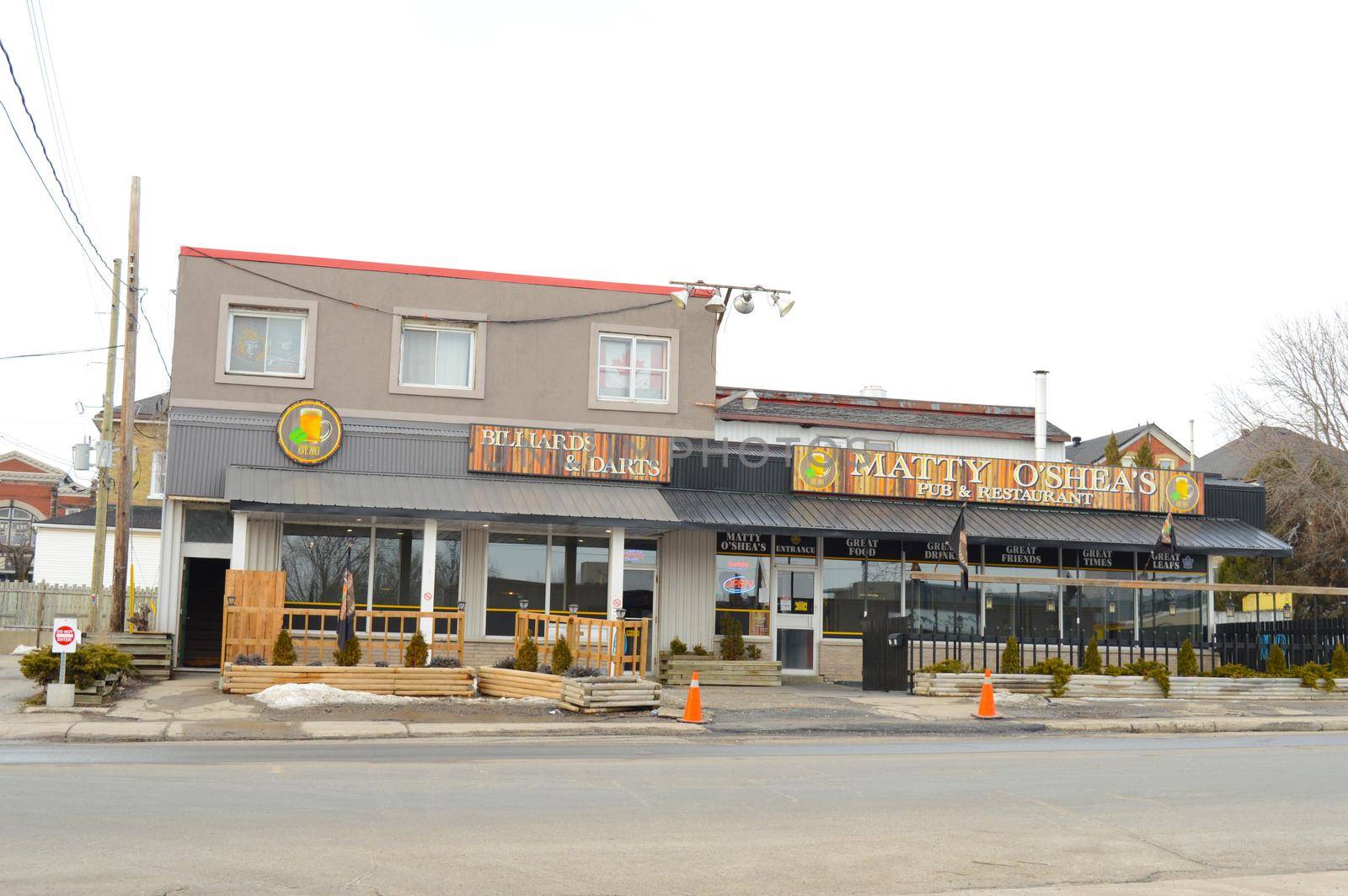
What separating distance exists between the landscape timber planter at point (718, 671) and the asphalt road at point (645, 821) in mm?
9253

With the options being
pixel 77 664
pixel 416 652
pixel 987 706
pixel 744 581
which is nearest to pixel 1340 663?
pixel 987 706

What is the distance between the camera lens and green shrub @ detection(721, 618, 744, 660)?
2511 cm

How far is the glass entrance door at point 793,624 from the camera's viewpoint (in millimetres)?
26250

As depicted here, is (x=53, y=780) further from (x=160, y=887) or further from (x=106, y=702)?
(x=106, y=702)

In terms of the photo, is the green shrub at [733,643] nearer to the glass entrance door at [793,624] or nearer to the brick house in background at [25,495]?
the glass entrance door at [793,624]

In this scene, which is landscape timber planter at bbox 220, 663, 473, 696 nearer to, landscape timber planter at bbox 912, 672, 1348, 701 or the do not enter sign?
the do not enter sign

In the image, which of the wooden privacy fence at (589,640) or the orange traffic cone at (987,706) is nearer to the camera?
the orange traffic cone at (987,706)

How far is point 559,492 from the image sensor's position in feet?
80.0

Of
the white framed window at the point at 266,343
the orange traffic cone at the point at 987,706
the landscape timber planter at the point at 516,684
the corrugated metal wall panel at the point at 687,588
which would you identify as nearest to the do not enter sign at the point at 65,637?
the landscape timber planter at the point at 516,684

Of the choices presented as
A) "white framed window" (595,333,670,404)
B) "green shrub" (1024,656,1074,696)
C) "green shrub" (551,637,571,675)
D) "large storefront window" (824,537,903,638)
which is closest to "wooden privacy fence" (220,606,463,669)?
"green shrub" (551,637,571,675)

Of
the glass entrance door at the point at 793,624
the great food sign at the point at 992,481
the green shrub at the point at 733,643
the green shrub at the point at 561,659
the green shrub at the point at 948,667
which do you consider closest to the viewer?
the green shrub at the point at 561,659

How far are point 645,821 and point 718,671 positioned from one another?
14.4 metres

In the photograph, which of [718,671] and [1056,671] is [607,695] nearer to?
[718,671]

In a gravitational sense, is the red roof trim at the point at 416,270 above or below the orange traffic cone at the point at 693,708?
above
